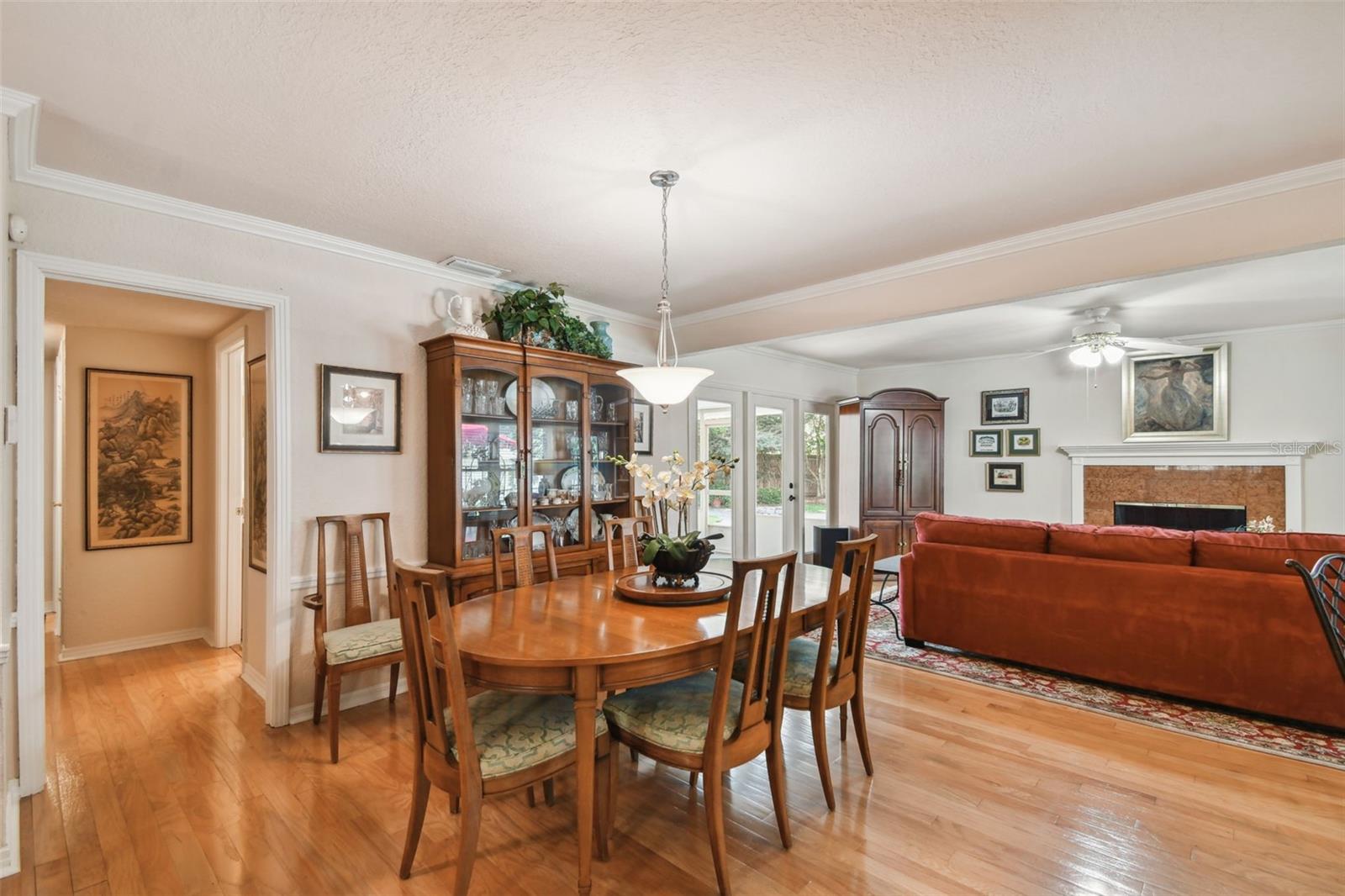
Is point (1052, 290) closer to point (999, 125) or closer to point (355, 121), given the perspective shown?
point (999, 125)

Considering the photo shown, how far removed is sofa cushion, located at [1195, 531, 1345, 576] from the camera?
2865 mm

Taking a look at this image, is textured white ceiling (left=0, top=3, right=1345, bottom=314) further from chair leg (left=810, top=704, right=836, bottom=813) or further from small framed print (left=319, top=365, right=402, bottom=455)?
chair leg (left=810, top=704, right=836, bottom=813)

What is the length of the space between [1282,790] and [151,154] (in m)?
5.00

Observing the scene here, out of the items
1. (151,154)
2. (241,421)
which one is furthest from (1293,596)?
(241,421)

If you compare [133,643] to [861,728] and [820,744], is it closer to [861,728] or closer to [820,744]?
[820,744]

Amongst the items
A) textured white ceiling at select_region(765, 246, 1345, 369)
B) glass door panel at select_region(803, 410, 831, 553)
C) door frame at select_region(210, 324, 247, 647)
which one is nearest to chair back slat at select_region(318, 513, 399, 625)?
door frame at select_region(210, 324, 247, 647)

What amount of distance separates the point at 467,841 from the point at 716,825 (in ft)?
2.35

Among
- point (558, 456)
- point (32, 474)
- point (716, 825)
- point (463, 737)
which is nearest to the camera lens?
point (463, 737)

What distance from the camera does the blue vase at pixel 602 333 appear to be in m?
4.27

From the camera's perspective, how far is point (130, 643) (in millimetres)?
4289

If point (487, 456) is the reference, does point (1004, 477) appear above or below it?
below

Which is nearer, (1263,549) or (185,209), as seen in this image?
(185,209)

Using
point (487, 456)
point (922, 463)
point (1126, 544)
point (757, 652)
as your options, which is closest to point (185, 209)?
point (487, 456)

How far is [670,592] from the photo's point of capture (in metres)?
2.43
